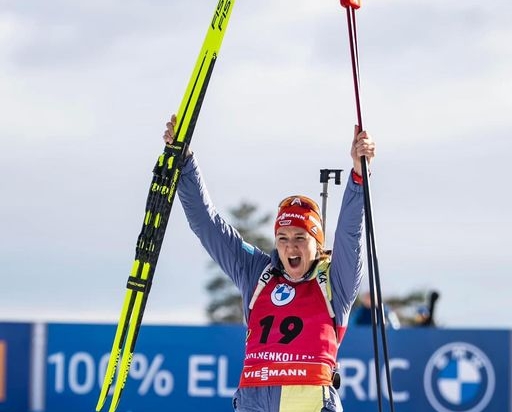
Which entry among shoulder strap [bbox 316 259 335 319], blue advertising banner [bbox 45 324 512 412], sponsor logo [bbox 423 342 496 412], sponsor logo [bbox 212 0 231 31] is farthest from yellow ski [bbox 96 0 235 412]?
sponsor logo [bbox 423 342 496 412]

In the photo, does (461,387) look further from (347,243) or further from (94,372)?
(347,243)

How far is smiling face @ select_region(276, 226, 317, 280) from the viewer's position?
5574 mm

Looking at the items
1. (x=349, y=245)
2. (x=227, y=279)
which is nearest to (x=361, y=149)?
(x=349, y=245)

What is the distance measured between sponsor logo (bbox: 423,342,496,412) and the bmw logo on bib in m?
5.74

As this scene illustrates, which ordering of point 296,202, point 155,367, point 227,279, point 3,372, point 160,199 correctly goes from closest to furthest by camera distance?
point 296,202 → point 160,199 → point 155,367 → point 3,372 → point 227,279

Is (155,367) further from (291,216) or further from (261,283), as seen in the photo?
(291,216)

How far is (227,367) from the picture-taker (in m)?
11.3

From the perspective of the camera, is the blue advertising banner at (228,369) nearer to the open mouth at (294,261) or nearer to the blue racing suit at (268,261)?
the blue racing suit at (268,261)

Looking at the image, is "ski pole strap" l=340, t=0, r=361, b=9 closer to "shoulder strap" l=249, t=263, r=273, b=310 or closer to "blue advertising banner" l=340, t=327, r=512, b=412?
"shoulder strap" l=249, t=263, r=273, b=310

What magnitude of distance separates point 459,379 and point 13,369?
397 cm

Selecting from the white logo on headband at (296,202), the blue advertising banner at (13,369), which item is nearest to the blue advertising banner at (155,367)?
the blue advertising banner at (13,369)

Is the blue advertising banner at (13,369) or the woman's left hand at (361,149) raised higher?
the blue advertising banner at (13,369)

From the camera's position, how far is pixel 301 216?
5641mm

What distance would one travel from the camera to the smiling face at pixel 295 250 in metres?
5.57
